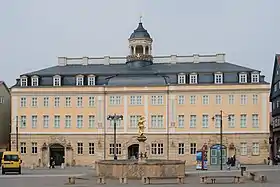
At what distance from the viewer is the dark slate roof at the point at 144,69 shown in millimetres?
70750

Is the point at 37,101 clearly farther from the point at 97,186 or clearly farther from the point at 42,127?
the point at 97,186

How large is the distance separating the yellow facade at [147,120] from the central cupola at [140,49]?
20.8ft

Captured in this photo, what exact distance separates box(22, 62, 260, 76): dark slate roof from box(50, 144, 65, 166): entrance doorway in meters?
8.42

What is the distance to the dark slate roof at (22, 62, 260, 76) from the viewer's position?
70.8m

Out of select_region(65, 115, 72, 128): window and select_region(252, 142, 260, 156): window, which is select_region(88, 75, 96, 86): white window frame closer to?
select_region(65, 115, 72, 128): window

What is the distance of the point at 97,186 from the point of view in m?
31.4

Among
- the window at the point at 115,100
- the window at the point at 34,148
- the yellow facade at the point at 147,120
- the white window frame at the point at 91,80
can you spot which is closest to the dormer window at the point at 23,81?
the yellow facade at the point at 147,120

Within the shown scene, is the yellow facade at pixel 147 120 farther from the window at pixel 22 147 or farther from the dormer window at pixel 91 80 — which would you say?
the dormer window at pixel 91 80

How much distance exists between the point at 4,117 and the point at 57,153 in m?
11.3

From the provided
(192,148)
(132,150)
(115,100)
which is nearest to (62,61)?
(115,100)

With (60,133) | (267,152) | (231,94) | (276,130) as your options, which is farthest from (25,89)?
(276,130)

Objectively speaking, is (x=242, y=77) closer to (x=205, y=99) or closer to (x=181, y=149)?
(x=205, y=99)

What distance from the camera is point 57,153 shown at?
7069cm

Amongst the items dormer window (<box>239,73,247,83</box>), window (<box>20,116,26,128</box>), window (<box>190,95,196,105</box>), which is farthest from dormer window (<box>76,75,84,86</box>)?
dormer window (<box>239,73,247,83</box>)
